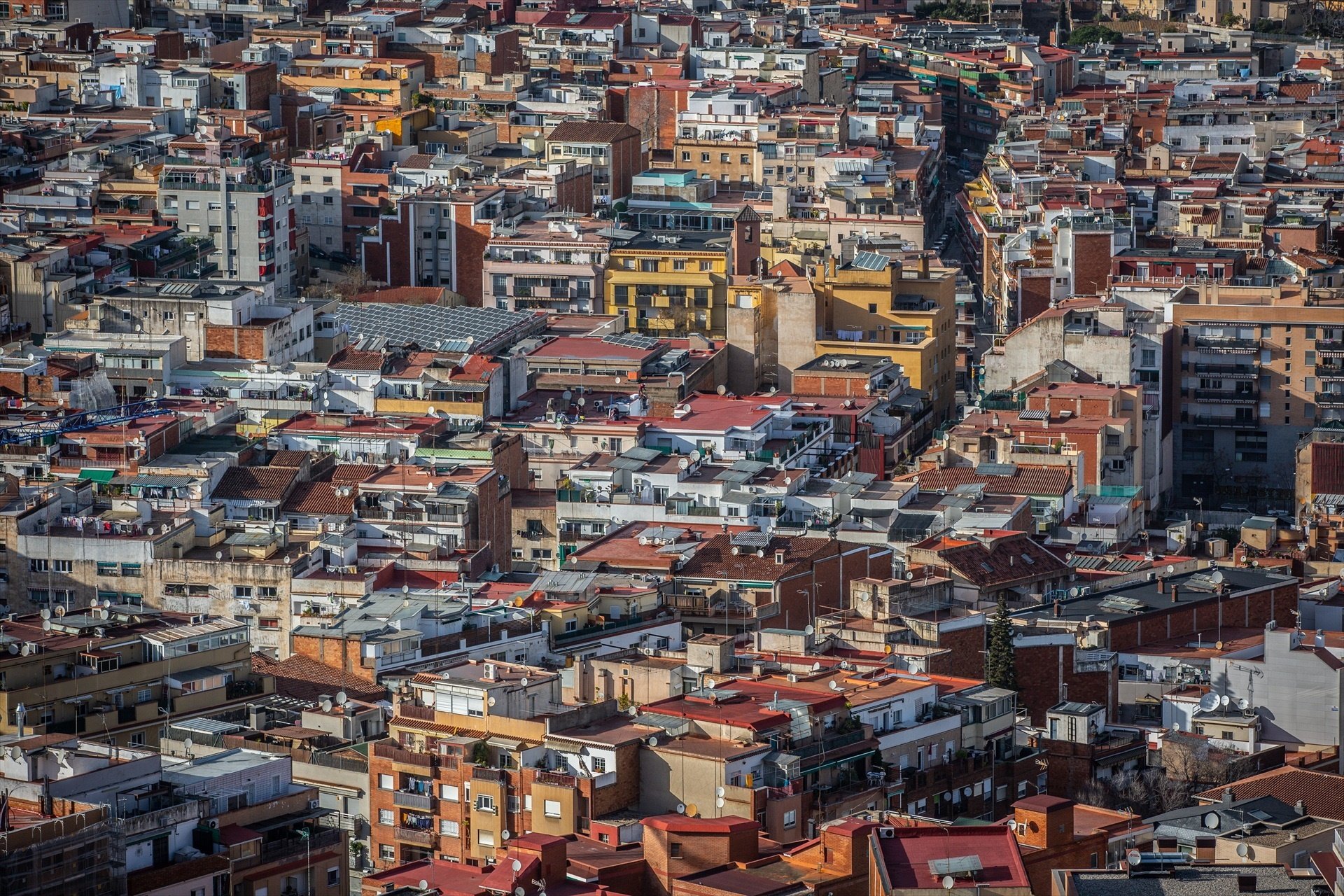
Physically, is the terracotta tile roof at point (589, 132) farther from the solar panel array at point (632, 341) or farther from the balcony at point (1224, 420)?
the balcony at point (1224, 420)

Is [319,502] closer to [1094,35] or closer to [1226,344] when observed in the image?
[1226,344]

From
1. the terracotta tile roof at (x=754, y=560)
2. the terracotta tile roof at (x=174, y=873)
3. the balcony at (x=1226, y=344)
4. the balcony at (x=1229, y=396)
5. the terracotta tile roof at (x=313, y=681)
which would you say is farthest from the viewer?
the balcony at (x=1229, y=396)

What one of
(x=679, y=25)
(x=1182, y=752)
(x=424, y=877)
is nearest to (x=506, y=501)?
(x=1182, y=752)

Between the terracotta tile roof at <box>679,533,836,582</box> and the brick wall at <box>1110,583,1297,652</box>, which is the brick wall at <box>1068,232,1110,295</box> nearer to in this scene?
the terracotta tile roof at <box>679,533,836,582</box>

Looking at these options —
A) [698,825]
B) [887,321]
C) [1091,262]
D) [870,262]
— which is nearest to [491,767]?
[698,825]

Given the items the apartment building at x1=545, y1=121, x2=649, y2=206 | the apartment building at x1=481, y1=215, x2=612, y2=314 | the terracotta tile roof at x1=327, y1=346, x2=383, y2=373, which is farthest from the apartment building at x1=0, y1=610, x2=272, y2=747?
the apartment building at x1=545, y1=121, x2=649, y2=206

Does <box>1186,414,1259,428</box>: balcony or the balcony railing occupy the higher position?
the balcony railing

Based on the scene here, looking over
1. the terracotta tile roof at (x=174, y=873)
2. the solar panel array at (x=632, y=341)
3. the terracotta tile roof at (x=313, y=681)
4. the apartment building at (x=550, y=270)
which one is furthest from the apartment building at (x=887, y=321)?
the terracotta tile roof at (x=174, y=873)
